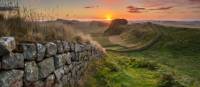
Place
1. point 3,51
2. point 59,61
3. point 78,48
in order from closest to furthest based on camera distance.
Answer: point 3,51
point 59,61
point 78,48

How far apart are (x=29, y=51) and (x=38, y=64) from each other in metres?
0.60

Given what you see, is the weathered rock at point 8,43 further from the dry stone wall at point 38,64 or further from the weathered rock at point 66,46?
the weathered rock at point 66,46

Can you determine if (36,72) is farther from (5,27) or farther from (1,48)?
(1,48)

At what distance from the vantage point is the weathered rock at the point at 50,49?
310 inches

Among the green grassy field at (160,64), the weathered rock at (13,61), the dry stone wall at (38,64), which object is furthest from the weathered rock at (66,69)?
the weathered rock at (13,61)

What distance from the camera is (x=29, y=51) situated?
6.73 metres

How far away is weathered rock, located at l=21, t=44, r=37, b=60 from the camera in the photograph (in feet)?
21.5

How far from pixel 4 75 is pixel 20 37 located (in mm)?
1495

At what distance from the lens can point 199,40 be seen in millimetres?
47438

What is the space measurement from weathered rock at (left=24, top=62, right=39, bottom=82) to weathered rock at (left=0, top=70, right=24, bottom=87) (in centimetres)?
22

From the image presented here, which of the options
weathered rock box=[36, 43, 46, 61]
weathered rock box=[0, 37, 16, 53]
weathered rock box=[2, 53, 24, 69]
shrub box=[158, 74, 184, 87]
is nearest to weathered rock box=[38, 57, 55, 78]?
weathered rock box=[36, 43, 46, 61]

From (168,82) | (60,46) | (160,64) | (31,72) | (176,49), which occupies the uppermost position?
(60,46)

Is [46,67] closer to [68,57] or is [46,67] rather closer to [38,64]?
[38,64]

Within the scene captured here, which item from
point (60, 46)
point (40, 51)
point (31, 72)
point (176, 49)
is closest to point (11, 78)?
point (31, 72)
